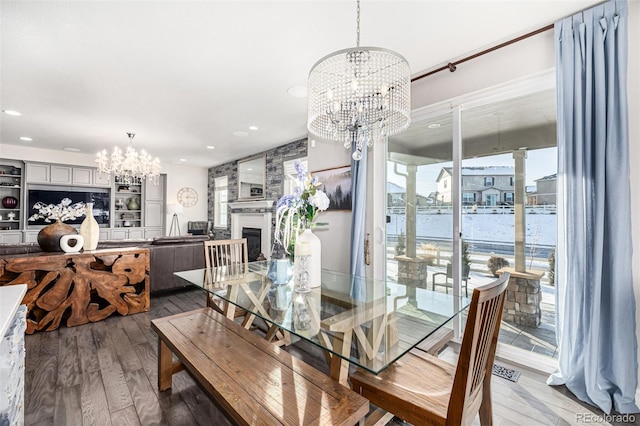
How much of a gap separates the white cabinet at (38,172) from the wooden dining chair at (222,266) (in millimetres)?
5755

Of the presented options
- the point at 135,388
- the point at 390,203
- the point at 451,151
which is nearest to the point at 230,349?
the point at 135,388

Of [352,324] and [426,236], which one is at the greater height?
[426,236]

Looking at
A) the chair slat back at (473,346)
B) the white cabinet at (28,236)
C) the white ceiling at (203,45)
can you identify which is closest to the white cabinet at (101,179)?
the white cabinet at (28,236)

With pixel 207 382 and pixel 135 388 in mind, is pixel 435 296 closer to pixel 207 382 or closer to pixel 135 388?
pixel 207 382

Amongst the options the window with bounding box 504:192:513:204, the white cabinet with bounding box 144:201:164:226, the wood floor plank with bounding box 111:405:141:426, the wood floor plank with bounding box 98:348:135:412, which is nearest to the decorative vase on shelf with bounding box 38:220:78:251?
the wood floor plank with bounding box 98:348:135:412

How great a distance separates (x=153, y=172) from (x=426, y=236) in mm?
4879

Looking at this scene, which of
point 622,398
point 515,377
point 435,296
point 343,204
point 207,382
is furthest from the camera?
point 343,204

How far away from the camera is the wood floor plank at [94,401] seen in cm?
163

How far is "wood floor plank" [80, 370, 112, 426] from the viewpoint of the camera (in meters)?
1.63

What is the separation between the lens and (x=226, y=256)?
9.79 ft

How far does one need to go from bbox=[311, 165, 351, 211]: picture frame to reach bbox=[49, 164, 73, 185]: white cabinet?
6.04 m

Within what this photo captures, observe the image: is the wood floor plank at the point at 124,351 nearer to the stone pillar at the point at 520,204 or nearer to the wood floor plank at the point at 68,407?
the wood floor plank at the point at 68,407

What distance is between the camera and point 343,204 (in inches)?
149

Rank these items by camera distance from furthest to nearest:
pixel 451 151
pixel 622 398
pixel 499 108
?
pixel 451 151
pixel 499 108
pixel 622 398
